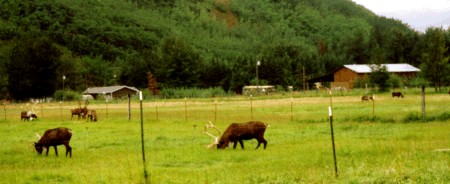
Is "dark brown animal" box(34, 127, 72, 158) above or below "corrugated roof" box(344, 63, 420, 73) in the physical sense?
below

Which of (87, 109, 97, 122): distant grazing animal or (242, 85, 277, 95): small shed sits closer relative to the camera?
(87, 109, 97, 122): distant grazing animal

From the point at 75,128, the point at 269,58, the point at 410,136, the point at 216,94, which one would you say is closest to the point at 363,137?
the point at 410,136

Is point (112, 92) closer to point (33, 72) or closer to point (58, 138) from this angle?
point (33, 72)

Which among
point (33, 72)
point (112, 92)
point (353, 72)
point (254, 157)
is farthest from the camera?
point (112, 92)

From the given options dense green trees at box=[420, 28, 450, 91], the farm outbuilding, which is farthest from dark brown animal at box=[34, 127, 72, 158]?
the farm outbuilding

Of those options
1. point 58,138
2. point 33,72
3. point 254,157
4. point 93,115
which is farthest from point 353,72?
point 58,138

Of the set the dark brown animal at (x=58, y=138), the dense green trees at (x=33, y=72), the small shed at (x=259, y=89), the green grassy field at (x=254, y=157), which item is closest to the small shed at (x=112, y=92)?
the dense green trees at (x=33, y=72)

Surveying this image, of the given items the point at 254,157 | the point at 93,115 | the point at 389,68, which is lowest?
the point at 254,157

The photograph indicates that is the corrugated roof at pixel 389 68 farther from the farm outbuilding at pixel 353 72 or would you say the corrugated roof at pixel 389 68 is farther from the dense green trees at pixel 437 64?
the dense green trees at pixel 437 64

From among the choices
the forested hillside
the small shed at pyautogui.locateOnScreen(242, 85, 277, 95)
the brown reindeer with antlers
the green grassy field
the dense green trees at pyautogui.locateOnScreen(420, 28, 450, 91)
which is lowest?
the green grassy field

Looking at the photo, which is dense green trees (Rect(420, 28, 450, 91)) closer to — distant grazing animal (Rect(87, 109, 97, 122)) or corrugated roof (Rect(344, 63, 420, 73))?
corrugated roof (Rect(344, 63, 420, 73))

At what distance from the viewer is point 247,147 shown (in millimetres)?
22859

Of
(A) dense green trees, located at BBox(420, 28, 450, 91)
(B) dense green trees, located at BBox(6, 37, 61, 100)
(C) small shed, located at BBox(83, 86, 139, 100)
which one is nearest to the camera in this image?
(A) dense green trees, located at BBox(420, 28, 450, 91)

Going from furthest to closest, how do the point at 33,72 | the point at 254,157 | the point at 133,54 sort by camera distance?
the point at 133,54
the point at 33,72
the point at 254,157
